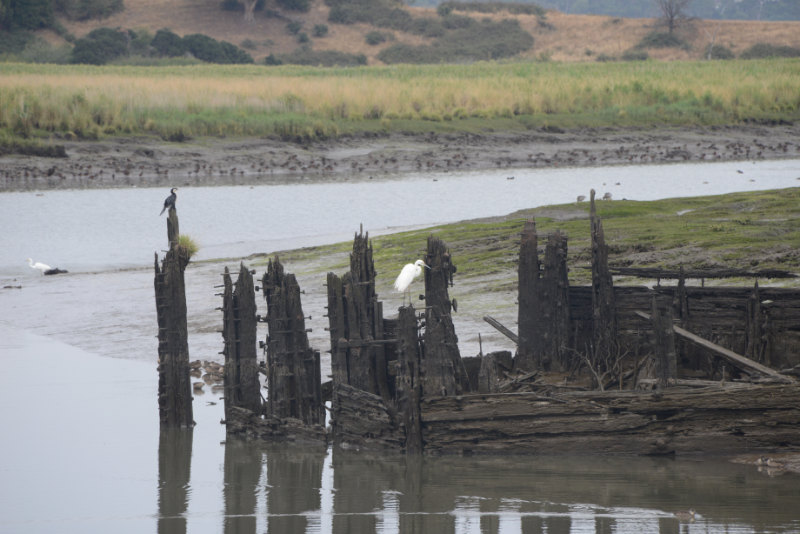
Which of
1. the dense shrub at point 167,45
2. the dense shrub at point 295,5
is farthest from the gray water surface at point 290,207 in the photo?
the dense shrub at point 295,5

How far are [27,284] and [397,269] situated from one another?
745 cm

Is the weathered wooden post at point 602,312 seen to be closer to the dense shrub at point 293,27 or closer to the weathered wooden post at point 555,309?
the weathered wooden post at point 555,309

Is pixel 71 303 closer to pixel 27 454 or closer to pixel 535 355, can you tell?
pixel 27 454

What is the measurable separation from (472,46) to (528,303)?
83173 mm

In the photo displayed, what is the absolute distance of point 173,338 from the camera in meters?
12.0

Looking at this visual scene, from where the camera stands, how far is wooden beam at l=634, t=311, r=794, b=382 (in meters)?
9.66

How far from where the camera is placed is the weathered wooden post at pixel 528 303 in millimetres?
11227

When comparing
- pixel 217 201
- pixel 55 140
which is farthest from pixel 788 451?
pixel 55 140

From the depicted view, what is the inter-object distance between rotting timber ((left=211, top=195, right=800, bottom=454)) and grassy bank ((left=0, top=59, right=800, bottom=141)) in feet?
95.2

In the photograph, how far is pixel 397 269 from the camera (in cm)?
1941

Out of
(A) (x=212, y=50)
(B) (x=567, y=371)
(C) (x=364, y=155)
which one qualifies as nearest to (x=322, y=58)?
(A) (x=212, y=50)

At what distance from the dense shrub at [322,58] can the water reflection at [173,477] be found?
72881 mm

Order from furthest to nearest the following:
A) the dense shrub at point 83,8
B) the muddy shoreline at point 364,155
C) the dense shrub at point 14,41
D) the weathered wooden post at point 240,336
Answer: the dense shrub at point 83,8
the dense shrub at point 14,41
the muddy shoreline at point 364,155
the weathered wooden post at point 240,336

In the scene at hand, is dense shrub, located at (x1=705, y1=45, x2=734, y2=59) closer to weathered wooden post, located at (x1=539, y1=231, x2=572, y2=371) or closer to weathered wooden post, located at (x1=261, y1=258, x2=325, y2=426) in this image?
weathered wooden post, located at (x1=539, y1=231, x2=572, y2=371)
